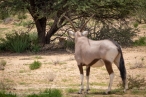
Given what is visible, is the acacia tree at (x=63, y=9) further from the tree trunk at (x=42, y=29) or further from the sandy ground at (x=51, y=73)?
the sandy ground at (x=51, y=73)

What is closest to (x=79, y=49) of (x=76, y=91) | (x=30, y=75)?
(x=76, y=91)

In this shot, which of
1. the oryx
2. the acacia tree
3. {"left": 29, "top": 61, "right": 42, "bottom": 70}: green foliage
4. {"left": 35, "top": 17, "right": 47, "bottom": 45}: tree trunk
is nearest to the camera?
the oryx

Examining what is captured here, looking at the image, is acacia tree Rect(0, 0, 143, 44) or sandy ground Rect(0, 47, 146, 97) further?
acacia tree Rect(0, 0, 143, 44)

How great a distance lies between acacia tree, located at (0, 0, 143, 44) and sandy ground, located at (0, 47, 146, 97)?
6.23ft

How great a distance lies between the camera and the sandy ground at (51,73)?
1291cm

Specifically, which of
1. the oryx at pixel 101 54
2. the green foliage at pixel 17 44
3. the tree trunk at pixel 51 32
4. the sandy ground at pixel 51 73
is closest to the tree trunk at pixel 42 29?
the tree trunk at pixel 51 32

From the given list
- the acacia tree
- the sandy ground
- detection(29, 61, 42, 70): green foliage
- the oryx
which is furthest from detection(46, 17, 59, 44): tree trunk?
the oryx

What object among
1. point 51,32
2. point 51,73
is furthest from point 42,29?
point 51,73

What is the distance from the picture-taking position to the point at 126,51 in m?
20.9

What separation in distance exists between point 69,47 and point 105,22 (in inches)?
98.3

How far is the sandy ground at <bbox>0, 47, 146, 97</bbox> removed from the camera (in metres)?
12.9

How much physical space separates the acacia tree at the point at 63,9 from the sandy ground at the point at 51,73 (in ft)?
6.23

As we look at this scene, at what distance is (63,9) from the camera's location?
21266 mm

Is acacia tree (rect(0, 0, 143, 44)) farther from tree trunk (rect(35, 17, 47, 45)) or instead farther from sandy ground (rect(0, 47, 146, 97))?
sandy ground (rect(0, 47, 146, 97))
